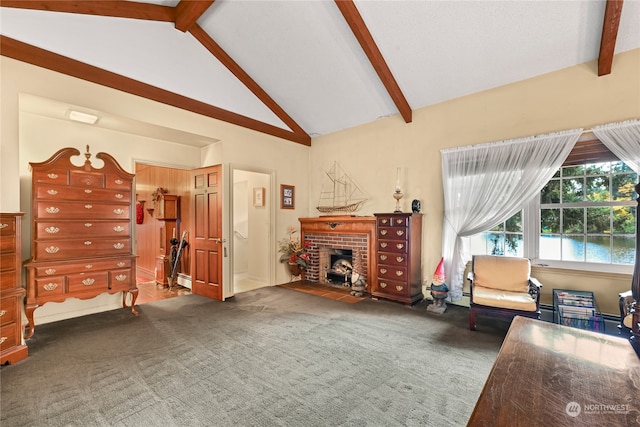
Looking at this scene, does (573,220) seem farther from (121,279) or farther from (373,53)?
(121,279)

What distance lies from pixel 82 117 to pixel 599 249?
21.0 feet

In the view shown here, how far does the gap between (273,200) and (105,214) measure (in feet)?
8.48

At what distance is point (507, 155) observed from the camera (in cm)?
363

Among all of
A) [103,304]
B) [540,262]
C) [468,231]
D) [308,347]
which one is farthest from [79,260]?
[540,262]

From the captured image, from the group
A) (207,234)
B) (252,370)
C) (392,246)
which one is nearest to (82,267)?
(207,234)

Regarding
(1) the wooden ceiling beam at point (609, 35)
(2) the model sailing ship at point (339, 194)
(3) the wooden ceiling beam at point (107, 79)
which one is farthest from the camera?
(2) the model sailing ship at point (339, 194)

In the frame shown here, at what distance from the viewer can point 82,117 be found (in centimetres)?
345

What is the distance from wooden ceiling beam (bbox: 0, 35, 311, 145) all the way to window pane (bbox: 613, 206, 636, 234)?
5106 millimetres

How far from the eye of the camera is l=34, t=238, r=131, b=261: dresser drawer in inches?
122

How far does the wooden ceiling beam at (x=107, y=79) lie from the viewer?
2.80 m

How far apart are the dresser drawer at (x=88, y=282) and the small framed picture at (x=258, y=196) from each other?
2.77m

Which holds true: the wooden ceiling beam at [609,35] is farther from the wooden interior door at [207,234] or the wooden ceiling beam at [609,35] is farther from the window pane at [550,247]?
the wooden interior door at [207,234]

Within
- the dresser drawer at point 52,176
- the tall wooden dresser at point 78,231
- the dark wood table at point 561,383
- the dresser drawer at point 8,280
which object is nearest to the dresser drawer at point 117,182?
the tall wooden dresser at point 78,231

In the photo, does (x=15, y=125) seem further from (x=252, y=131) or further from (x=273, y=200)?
(x=273, y=200)
